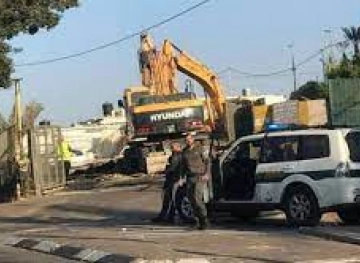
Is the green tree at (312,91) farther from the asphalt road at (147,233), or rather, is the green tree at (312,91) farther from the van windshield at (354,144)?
the van windshield at (354,144)

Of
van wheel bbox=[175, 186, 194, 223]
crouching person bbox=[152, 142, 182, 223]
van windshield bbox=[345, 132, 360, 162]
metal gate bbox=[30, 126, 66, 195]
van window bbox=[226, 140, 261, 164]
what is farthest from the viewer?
metal gate bbox=[30, 126, 66, 195]

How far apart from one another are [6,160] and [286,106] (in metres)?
13.1

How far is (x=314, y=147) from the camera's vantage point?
17.6 metres

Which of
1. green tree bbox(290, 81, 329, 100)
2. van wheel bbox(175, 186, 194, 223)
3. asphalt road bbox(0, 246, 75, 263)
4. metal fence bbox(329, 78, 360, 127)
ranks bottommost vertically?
asphalt road bbox(0, 246, 75, 263)

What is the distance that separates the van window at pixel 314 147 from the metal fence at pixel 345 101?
1184cm

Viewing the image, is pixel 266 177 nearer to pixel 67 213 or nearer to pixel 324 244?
pixel 324 244

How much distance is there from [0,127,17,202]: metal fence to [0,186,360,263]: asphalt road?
10.9ft

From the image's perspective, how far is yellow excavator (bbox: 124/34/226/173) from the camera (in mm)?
37344

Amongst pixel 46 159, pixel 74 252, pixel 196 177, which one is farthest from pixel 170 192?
pixel 46 159

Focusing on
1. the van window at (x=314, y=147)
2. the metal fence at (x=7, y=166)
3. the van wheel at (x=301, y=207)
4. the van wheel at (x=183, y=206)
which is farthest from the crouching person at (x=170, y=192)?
the metal fence at (x=7, y=166)

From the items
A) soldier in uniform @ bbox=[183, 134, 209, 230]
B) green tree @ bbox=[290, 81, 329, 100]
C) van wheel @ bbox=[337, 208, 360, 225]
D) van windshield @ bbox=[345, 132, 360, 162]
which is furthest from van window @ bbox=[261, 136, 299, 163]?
green tree @ bbox=[290, 81, 329, 100]

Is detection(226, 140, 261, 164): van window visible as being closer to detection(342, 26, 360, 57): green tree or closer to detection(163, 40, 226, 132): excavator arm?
detection(163, 40, 226, 132): excavator arm

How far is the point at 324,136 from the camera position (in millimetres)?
17438

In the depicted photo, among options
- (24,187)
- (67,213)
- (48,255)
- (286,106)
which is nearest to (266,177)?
(48,255)
